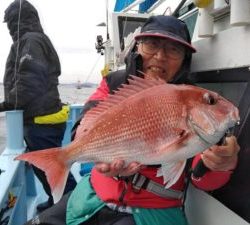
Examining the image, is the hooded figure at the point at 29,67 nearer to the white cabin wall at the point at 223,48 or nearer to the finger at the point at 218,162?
the white cabin wall at the point at 223,48

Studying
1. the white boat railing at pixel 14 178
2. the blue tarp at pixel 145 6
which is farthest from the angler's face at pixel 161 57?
the blue tarp at pixel 145 6

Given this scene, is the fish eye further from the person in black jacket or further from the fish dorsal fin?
the person in black jacket

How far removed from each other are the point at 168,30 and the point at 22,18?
2430 millimetres

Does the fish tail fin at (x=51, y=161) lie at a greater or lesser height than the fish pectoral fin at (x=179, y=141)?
lesser

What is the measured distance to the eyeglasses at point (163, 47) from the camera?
7.45ft

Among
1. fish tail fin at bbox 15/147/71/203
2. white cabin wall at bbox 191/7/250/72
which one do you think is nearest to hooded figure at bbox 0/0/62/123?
white cabin wall at bbox 191/7/250/72

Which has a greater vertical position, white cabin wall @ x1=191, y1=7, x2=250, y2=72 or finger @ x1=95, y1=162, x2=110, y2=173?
white cabin wall @ x1=191, y1=7, x2=250, y2=72

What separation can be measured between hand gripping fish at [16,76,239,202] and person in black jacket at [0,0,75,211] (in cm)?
229

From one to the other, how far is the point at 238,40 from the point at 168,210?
36.8 inches

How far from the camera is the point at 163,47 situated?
2.27 m

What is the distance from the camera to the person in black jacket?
156 inches

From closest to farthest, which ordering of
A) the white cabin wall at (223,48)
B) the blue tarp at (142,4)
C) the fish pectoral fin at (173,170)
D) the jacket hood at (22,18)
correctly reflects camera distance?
the fish pectoral fin at (173,170)
the white cabin wall at (223,48)
the jacket hood at (22,18)
the blue tarp at (142,4)

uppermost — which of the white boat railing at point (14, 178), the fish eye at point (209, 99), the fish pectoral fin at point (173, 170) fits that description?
the fish eye at point (209, 99)

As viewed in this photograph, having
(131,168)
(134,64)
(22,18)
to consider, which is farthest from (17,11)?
(131,168)
